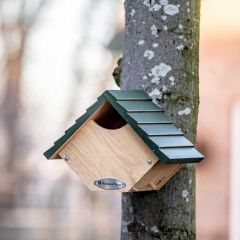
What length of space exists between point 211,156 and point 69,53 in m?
1.28

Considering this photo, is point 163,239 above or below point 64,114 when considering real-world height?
below

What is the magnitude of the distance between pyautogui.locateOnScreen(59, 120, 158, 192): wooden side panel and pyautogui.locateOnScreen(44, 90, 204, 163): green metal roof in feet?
0.09

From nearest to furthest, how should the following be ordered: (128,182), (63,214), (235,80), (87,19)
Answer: (128,182) < (235,80) < (87,19) < (63,214)

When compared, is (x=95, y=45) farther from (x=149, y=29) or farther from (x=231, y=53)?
(x=149, y=29)

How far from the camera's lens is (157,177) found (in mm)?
1580

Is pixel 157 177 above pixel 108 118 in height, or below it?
below

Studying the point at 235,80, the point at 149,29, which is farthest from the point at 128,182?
the point at 235,80

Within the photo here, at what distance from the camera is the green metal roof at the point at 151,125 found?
1.49 m

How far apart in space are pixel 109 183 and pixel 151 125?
170mm

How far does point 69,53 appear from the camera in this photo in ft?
16.2

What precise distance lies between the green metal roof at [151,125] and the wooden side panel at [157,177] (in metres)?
0.06

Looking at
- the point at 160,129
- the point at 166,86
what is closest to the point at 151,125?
the point at 160,129

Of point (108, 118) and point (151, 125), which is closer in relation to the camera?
point (151, 125)

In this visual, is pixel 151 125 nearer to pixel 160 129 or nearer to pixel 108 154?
pixel 160 129
